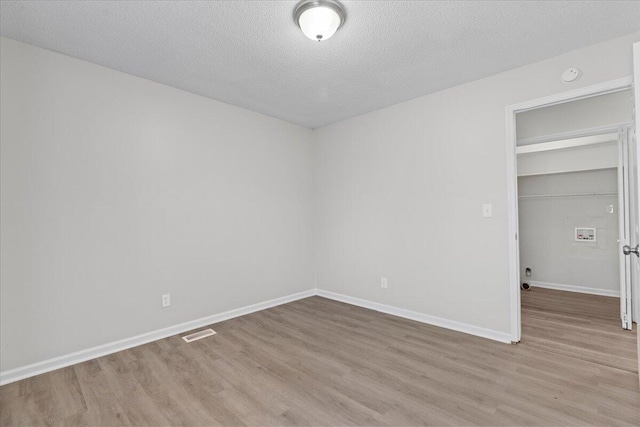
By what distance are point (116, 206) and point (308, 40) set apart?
2.16 m

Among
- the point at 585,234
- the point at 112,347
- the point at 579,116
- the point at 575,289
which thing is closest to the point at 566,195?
the point at 585,234

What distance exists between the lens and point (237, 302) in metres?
3.58

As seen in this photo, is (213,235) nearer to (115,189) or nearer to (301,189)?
(115,189)

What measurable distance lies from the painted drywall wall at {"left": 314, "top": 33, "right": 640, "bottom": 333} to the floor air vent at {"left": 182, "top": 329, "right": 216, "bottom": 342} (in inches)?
70.2

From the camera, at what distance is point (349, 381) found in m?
2.16

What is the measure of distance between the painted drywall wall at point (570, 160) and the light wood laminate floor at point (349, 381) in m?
2.32

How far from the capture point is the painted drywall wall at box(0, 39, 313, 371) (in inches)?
89.0

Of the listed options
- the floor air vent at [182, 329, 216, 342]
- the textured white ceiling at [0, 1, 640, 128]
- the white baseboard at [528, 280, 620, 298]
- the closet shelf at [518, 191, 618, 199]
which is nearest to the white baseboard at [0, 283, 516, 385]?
the floor air vent at [182, 329, 216, 342]

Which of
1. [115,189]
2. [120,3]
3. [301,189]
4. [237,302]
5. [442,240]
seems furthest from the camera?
[301,189]

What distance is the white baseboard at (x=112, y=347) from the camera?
7.28 feet

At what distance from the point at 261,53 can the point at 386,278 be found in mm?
2742

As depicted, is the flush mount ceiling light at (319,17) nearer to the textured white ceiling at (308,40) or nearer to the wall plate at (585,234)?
the textured white ceiling at (308,40)

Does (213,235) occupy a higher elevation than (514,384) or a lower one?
higher

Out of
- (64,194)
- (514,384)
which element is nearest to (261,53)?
(64,194)
